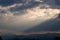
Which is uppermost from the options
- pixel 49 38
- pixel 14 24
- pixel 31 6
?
pixel 31 6

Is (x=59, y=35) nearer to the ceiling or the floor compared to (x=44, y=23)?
nearer to the floor

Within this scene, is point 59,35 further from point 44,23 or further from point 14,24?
point 14,24

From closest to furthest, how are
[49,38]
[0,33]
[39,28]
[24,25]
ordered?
[49,38] < [0,33] < [39,28] < [24,25]

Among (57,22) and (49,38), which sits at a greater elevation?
(57,22)

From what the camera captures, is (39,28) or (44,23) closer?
(39,28)

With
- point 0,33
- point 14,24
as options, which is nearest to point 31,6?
point 14,24

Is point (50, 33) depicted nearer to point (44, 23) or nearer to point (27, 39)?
point (27, 39)

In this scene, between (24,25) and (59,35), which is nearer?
(59,35)

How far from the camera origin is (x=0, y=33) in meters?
6.17

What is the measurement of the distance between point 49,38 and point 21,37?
0.82 metres

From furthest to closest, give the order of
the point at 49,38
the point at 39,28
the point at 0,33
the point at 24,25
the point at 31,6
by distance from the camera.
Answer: the point at 31,6 → the point at 24,25 → the point at 39,28 → the point at 0,33 → the point at 49,38

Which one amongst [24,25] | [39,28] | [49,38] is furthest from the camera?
[24,25]

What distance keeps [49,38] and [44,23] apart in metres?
1.60

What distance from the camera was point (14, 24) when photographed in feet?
24.5
